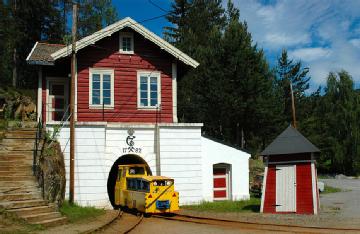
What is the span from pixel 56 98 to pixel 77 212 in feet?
29.5

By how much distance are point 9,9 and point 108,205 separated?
1408 inches

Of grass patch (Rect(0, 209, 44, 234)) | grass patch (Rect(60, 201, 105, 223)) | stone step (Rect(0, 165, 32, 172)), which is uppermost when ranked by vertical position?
stone step (Rect(0, 165, 32, 172))

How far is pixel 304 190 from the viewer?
1969 cm

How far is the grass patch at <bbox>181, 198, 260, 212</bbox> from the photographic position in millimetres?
21778

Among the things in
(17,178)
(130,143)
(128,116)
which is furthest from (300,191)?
(17,178)

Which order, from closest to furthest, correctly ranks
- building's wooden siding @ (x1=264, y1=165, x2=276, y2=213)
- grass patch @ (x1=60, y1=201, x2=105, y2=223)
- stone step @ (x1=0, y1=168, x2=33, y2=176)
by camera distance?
grass patch @ (x1=60, y1=201, x2=105, y2=223) < stone step @ (x1=0, y1=168, x2=33, y2=176) < building's wooden siding @ (x1=264, y1=165, x2=276, y2=213)

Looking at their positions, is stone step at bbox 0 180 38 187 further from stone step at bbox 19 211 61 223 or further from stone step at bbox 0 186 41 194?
stone step at bbox 19 211 61 223

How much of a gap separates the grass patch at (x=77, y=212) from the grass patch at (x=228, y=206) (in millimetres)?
5082

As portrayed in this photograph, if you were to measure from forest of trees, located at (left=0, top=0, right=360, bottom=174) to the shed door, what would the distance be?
2056 centimetres

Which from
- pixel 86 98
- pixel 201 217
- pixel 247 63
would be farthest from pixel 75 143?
pixel 247 63

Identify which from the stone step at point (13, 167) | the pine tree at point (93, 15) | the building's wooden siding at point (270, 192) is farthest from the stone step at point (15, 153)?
the pine tree at point (93, 15)

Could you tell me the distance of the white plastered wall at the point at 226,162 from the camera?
80.0 feet

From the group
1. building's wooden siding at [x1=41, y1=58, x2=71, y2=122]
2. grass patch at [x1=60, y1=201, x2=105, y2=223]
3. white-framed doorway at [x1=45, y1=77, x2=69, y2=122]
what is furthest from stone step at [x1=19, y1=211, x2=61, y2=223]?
building's wooden siding at [x1=41, y1=58, x2=71, y2=122]

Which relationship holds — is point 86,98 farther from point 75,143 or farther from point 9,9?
point 9,9
